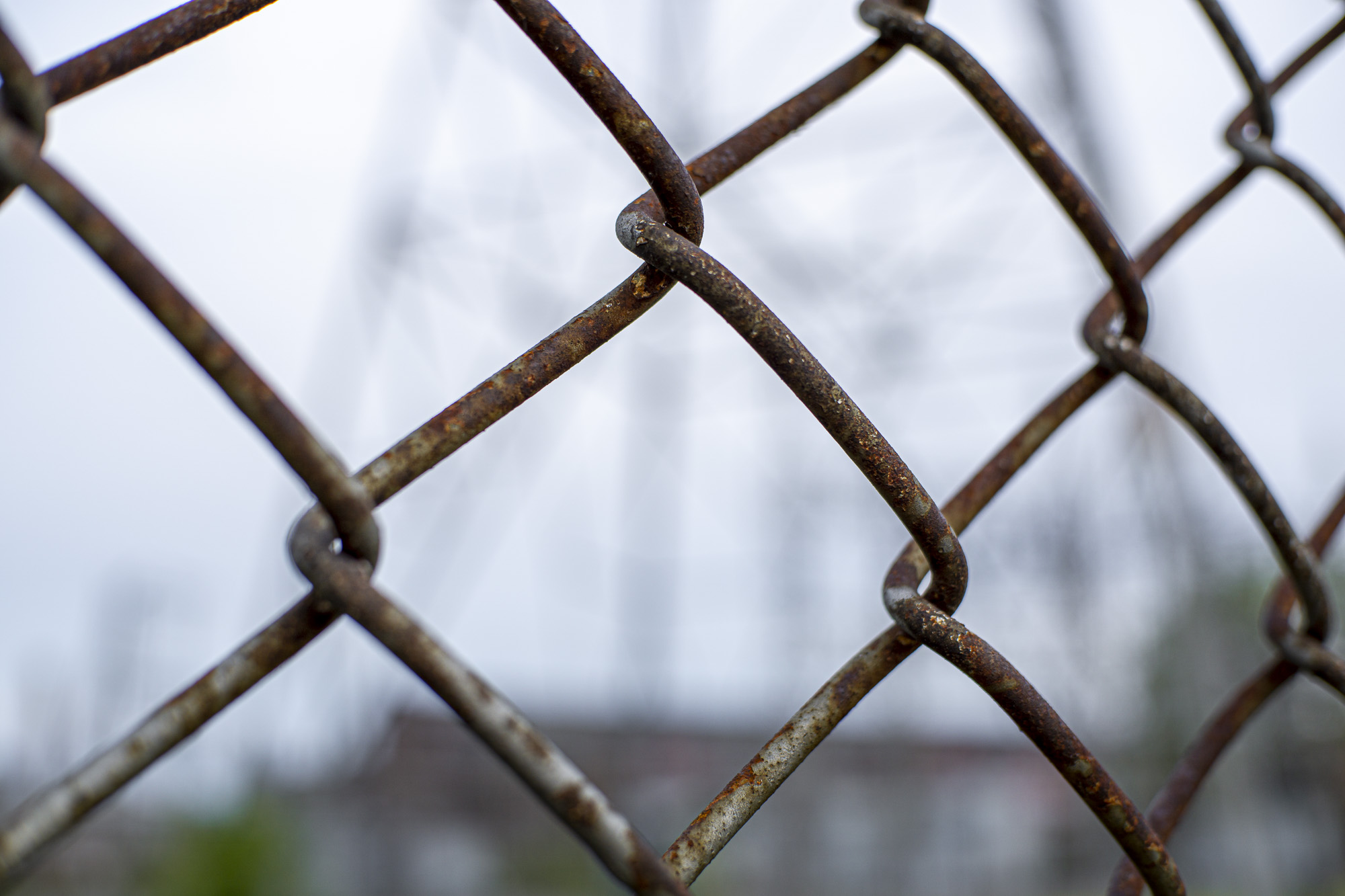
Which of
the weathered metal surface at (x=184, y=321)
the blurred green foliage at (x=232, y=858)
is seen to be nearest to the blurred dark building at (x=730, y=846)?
the blurred green foliage at (x=232, y=858)

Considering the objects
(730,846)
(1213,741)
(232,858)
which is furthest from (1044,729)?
(730,846)

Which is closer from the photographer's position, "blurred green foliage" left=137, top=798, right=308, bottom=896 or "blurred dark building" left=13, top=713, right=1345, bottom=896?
"blurred green foliage" left=137, top=798, right=308, bottom=896

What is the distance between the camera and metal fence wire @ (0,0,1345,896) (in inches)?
7.4

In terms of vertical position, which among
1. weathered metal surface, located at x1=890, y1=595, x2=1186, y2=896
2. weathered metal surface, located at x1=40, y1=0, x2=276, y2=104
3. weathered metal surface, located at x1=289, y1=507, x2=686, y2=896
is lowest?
weathered metal surface, located at x1=890, y1=595, x2=1186, y2=896

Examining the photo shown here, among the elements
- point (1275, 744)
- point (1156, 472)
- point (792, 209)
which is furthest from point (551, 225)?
point (1275, 744)

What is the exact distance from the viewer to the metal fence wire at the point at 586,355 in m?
0.19

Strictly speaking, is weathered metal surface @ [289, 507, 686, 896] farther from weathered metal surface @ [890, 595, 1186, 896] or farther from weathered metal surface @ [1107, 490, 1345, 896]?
weathered metal surface @ [1107, 490, 1345, 896]

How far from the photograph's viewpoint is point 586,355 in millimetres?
248

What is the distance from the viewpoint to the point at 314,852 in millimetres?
4902

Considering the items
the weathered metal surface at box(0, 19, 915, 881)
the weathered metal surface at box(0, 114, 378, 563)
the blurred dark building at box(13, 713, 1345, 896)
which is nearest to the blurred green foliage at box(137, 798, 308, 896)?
the blurred dark building at box(13, 713, 1345, 896)

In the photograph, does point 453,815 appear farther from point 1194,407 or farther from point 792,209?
point 1194,407

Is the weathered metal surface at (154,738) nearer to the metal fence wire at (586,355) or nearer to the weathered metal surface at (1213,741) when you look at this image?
the metal fence wire at (586,355)

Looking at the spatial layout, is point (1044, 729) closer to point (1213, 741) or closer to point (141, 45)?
point (1213, 741)

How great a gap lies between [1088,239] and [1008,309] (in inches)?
243
